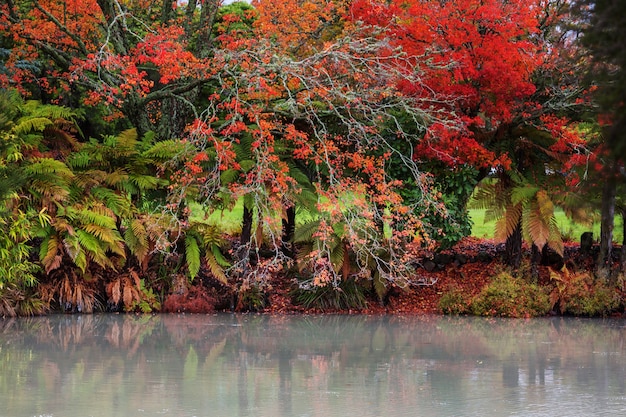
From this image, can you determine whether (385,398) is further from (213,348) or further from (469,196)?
(469,196)

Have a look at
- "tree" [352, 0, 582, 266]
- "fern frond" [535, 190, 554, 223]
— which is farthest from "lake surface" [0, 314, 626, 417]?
"tree" [352, 0, 582, 266]

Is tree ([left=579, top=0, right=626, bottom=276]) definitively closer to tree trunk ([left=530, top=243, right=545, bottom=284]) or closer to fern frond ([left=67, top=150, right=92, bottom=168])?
tree trunk ([left=530, top=243, right=545, bottom=284])

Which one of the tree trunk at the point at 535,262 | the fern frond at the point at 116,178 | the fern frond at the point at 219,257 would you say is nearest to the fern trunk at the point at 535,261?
the tree trunk at the point at 535,262

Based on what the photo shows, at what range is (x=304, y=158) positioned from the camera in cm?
1456

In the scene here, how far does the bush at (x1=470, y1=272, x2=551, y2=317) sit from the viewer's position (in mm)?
14271

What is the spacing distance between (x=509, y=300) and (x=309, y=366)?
523cm

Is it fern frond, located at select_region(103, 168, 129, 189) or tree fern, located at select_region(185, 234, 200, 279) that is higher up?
fern frond, located at select_region(103, 168, 129, 189)

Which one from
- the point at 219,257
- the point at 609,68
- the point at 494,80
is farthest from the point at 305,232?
the point at 609,68

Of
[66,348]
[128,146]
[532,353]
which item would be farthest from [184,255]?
[532,353]

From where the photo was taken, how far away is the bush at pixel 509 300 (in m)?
14.3

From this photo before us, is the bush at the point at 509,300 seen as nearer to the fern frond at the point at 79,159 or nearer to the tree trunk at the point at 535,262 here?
the tree trunk at the point at 535,262

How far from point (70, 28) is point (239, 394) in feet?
30.6

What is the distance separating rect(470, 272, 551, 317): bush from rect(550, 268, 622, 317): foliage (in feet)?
0.79

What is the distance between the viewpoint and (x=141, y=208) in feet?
49.6
